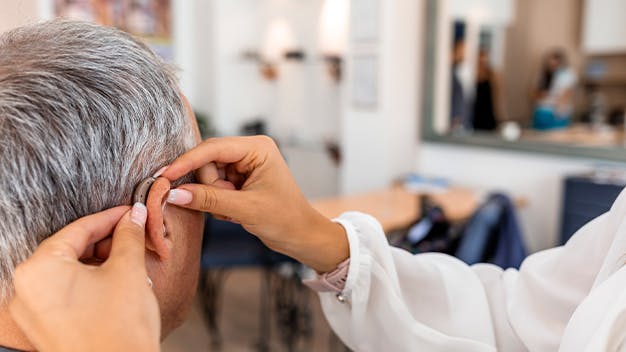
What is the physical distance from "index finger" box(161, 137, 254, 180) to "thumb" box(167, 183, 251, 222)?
2 centimetres

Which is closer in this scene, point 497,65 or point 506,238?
point 506,238

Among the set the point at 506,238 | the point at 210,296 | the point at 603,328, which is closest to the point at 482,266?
the point at 603,328

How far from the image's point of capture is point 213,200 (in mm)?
828

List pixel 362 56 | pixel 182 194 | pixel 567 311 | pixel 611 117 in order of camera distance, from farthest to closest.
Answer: pixel 611 117 < pixel 362 56 < pixel 567 311 < pixel 182 194

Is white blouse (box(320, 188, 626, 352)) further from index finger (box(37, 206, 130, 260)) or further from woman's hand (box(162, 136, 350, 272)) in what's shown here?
index finger (box(37, 206, 130, 260))

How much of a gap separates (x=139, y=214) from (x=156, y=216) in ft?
0.13

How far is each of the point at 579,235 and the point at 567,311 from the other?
0.13 m

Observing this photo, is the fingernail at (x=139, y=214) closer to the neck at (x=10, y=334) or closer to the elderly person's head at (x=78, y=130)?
the elderly person's head at (x=78, y=130)

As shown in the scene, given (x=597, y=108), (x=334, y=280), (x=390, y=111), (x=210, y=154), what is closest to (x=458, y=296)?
(x=334, y=280)

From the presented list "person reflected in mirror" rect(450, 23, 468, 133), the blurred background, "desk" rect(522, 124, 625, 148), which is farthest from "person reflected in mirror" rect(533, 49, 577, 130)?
"person reflected in mirror" rect(450, 23, 468, 133)

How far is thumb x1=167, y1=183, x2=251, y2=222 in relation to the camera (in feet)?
2.65

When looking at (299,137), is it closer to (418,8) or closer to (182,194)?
(418,8)

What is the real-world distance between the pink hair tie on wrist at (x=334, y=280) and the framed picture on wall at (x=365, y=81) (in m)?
2.66

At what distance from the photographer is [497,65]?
5.91 m
